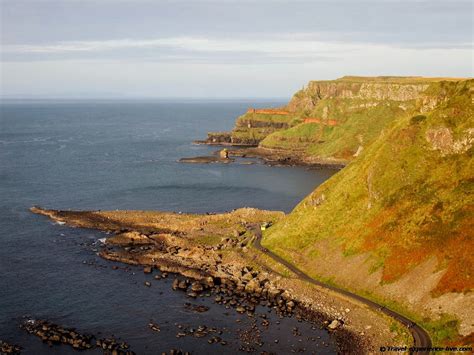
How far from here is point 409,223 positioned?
92.2 meters

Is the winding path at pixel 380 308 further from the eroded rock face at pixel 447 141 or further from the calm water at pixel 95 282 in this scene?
the eroded rock face at pixel 447 141

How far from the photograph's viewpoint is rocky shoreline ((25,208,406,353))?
83.4m

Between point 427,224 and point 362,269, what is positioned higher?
point 427,224

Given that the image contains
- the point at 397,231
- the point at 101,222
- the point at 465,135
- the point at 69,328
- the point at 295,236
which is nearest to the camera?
the point at 69,328

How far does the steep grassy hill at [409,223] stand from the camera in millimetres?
79688

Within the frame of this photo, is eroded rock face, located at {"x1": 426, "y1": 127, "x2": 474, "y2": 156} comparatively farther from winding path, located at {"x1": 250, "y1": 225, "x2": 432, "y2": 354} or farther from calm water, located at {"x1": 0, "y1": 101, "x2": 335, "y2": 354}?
calm water, located at {"x1": 0, "y1": 101, "x2": 335, "y2": 354}

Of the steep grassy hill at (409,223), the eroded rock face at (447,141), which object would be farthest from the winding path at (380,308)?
the eroded rock face at (447,141)

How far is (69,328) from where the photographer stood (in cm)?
7919

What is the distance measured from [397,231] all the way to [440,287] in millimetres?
15083

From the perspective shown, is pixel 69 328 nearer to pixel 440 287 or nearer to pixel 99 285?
pixel 99 285

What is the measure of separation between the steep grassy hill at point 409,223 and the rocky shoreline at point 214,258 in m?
8.02

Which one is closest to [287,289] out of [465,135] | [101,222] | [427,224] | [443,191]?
[427,224]

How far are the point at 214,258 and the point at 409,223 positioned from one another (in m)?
38.5

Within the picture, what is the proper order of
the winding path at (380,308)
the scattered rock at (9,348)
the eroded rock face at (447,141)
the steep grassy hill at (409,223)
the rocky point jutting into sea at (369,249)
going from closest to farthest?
the winding path at (380,308), the scattered rock at (9,348), the rocky point jutting into sea at (369,249), the steep grassy hill at (409,223), the eroded rock face at (447,141)
